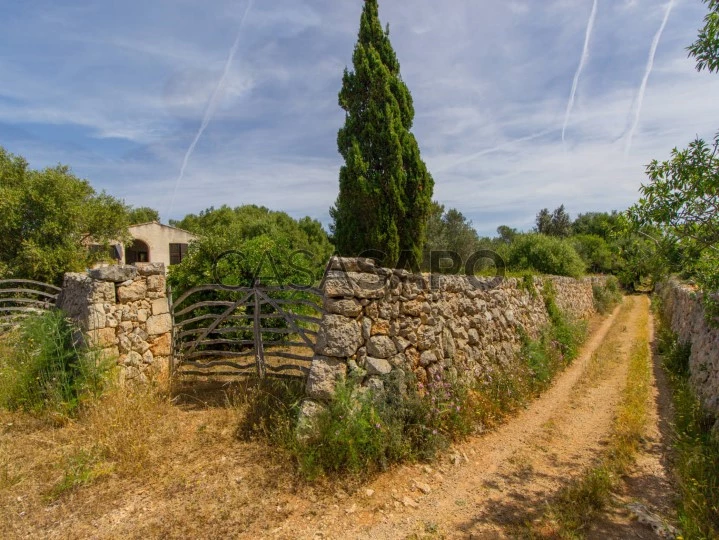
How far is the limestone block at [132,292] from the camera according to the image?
572 centimetres

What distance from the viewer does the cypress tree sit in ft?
40.5

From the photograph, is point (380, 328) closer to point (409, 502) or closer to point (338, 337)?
point (338, 337)

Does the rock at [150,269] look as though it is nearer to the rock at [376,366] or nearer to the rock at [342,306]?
the rock at [342,306]

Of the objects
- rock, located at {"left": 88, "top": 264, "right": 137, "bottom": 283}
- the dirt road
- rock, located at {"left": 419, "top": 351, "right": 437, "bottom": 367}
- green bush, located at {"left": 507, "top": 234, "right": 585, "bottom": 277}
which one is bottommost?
the dirt road

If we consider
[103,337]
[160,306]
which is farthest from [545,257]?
[103,337]

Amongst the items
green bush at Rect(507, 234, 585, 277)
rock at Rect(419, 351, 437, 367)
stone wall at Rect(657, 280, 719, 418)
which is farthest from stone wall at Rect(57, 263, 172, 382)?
green bush at Rect(507, 234, 585, 277)

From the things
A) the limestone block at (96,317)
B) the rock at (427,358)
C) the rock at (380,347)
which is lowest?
the rock at (427,358)

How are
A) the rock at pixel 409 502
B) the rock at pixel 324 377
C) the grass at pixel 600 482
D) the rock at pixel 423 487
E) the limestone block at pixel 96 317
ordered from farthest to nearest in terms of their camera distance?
the limestone block at pixel 96 317 → the rock at pixel 324 377 → the rock at pixel 423 487 → the rock at pixel 409 502 → the grass at pixel 600 482

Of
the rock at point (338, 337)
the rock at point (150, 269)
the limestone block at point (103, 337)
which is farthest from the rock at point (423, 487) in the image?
the rock at point (150, 269)

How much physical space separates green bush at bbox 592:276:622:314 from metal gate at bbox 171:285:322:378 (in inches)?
705

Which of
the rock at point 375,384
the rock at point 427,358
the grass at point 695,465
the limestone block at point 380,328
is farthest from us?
the rock at point 427,358

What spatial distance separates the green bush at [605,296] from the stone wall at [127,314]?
20922 mm

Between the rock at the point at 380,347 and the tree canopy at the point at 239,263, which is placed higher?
the tree canopy at the point at 239,263

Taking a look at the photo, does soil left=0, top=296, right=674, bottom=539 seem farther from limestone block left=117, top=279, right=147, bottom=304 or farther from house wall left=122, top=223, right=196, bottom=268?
house wall left=122, top=223, right=196, bottom=268
